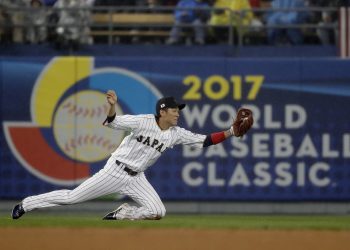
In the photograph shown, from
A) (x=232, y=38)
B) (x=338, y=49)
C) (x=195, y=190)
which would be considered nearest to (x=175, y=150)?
(x=195, y=190)

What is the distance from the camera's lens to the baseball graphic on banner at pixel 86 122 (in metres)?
16.8

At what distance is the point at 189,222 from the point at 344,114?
150 inches

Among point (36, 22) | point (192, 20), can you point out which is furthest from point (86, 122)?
point (192, 20)

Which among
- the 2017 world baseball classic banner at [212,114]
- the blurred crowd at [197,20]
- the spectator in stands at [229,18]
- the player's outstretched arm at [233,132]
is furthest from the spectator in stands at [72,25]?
the player's outstretched arm at [233,132]

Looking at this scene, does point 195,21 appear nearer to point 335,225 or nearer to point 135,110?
point 135,110

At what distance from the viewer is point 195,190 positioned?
16.9m

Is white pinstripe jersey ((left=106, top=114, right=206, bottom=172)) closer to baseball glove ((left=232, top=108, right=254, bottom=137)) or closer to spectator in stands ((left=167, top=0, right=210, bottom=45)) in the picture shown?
baseball glove ((left=232, top=108, right=254, bottom=137))

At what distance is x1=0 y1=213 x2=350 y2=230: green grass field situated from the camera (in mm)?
13492

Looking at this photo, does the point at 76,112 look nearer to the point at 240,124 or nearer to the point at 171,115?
the point at 171,115

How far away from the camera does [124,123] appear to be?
38.6 feet

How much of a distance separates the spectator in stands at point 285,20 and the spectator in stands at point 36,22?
12.0 ft

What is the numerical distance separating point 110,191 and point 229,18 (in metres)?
5.49

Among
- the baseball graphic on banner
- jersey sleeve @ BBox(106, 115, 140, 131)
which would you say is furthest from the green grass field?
jersey sleeve @ BBox(106, 115, 140, 131)

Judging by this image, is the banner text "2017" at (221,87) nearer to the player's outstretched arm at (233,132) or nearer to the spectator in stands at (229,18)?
the spectator in stands at (229,18)
